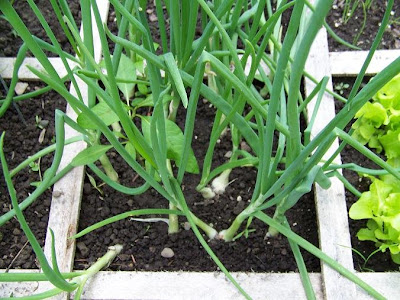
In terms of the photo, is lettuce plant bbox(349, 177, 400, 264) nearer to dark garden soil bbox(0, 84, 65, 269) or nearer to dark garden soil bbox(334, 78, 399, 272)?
dark garden soil bbox(334, 78, 399, 272)

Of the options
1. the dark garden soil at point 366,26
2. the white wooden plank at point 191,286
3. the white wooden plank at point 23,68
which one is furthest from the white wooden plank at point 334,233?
the white wooden plank at point 23,68

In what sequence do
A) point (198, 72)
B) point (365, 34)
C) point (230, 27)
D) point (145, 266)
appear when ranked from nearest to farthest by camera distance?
point (198, 72) → point (230, 27) → point (145, 266) → point (365, 34)

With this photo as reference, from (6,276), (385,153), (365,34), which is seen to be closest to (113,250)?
(6,276)

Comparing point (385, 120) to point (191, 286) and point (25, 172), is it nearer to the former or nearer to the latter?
point (191, 286)

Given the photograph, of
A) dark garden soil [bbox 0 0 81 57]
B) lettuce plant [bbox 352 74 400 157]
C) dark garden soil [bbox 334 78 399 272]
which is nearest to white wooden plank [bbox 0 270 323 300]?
dark garden soil [bbox 334 78 399 272]

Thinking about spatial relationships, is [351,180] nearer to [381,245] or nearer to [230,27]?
[381,245]

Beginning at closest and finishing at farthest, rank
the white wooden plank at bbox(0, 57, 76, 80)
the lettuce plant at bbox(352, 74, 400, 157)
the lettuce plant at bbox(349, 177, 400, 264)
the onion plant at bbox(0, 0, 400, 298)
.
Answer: the onion plant at bbox(0, 0, 400, 298) → the lettuce plant at bbox(349, 177, 400, 264) → the lettuce plant at bbox(352, 74, 400, 157) → the white wooden plank at bbox(0, 57, 76, 80)

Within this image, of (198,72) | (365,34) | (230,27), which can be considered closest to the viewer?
(198,72)
